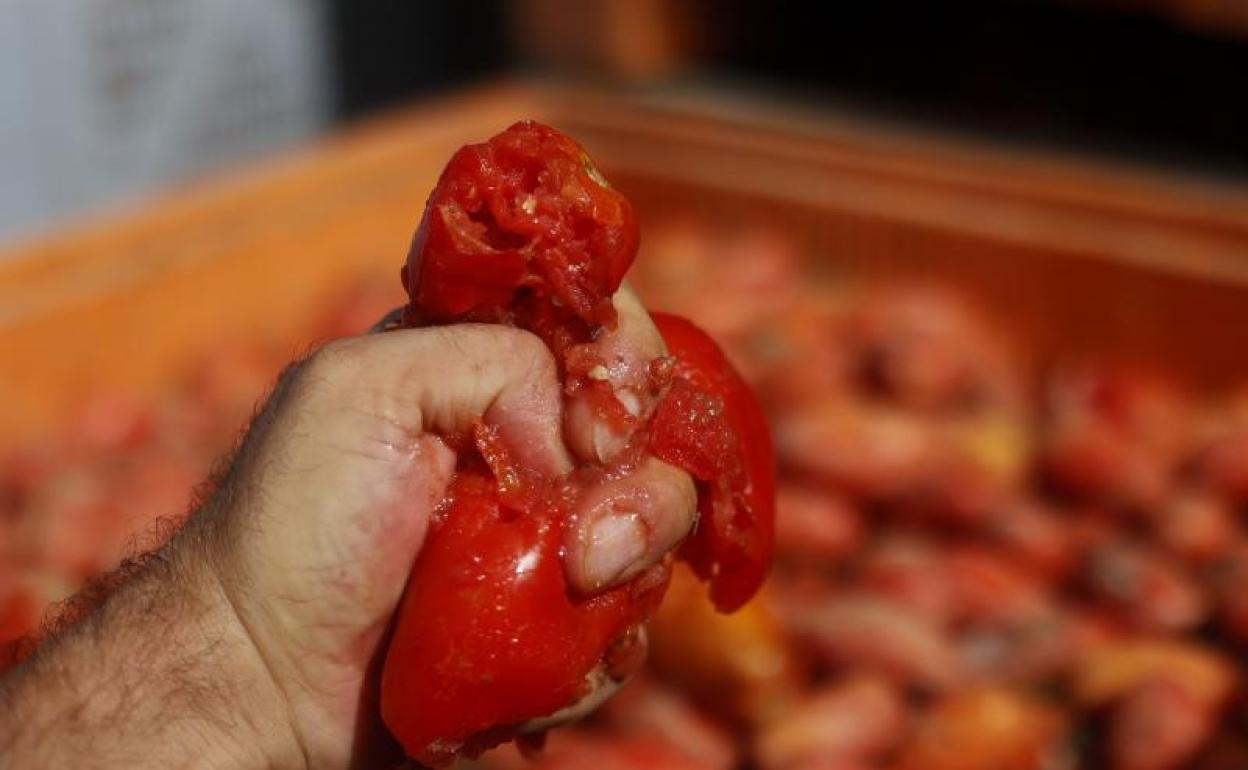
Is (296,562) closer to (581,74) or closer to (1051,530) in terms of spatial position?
(1051,530)

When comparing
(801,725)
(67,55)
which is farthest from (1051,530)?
(67,55)

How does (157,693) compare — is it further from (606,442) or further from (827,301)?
(827,301)

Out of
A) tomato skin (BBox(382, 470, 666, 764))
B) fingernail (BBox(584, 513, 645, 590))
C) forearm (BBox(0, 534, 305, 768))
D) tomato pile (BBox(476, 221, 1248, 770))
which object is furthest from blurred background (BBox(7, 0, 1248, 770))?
fingernail (BBox(584, 513, 645, 590))

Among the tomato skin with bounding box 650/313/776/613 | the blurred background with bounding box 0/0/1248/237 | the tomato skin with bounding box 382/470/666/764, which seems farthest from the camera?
the blurred background with bounding box 0/0/1248/237

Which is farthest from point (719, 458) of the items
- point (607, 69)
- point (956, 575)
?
point (607, 69)

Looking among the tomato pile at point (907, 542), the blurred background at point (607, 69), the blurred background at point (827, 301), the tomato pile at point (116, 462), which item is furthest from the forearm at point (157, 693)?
the blurred background at point (607, 69)

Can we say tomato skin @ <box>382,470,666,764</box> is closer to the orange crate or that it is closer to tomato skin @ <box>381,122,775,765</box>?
tomato skin @ <box>381,122,775,765</box>

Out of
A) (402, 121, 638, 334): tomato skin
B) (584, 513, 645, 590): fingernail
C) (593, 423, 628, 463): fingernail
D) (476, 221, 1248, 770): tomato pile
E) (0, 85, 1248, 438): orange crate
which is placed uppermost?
(402, 121, 638, 334): tomato skin
